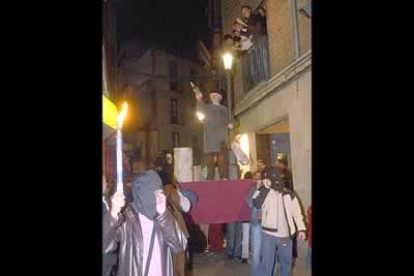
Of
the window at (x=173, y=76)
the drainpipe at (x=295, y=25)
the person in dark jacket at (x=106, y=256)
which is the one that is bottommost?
the person in dark jacket at (x=106, y=256)

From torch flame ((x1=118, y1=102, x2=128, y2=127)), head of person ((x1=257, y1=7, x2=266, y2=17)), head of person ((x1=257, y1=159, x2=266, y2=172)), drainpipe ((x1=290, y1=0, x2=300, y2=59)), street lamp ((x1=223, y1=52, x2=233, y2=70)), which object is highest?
head of person ((x1=257, y1=7, x2=266, y2=17))

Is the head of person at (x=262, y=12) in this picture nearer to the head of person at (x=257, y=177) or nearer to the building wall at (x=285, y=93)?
the building wall at (x=285, y=93)

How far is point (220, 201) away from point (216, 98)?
522 millimetres

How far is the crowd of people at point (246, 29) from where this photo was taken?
2.10m

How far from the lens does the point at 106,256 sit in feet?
4.81

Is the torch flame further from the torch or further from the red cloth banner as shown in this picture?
the red cloth banner

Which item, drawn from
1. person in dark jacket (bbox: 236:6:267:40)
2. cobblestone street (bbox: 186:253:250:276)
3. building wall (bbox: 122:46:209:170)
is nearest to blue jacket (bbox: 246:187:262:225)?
cobblestone street (bbox: 186:253:250:276)

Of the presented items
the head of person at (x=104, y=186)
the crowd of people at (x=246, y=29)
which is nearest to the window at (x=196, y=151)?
the head of person at (x=104, y=186)

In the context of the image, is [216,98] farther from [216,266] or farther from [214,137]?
[216,266]

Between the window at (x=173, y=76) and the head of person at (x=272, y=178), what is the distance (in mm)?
598

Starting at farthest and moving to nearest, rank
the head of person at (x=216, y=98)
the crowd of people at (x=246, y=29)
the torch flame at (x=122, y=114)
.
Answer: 1. the crowd of people at (x=246, y=29)
2. the head of person at (x=216, y=98)
3. the torch flame at (x=122, y=114)

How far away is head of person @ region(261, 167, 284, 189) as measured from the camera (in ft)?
5.71

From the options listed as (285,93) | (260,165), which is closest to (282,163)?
(260,165)
